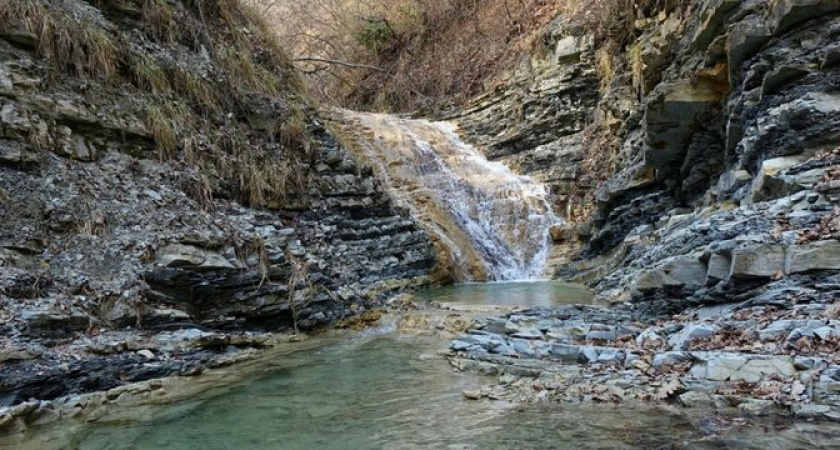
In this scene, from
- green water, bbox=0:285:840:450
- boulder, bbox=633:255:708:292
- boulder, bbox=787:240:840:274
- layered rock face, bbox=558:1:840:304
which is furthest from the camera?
boulder, bbox=633:255:708:292

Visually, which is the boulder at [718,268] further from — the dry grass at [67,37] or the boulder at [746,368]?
the dry grass at [67,37]

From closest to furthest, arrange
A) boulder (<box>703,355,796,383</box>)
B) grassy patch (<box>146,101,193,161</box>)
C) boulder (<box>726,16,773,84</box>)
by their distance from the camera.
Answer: boulder (<box>703,355,796,383</box>), boulder (<box>726,16,773,84</box>), grassy patch (<box>146,101,193,161</box>)

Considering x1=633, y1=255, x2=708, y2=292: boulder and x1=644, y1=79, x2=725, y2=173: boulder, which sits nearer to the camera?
x1=633, y1=255, x2=708, y2=292: boulder

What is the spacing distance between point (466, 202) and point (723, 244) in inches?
314

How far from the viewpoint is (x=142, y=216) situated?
19.7ft

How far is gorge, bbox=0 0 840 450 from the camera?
11.7 ft

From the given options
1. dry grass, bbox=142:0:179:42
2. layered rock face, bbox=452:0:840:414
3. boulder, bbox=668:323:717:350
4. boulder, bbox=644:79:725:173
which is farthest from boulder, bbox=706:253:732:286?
dry grass, bbox=142:0:179:42

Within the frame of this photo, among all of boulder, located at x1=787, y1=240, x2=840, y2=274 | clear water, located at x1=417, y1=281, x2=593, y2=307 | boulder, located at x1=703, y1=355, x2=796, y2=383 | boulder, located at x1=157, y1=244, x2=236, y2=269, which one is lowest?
boulder, located at x1=703, y1=355, x2=796, y2=383

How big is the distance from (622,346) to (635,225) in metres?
5.67

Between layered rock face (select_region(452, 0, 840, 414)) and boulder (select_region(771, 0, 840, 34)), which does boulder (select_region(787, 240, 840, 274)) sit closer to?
layered rock face (select_region(452, 0, 840, 414))

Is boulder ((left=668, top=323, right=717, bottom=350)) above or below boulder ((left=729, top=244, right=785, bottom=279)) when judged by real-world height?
below

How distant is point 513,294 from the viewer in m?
9.11

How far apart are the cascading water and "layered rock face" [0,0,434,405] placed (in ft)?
6.78

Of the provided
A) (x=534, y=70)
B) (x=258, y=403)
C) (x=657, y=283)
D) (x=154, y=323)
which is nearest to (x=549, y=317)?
(x=657, y=283)
